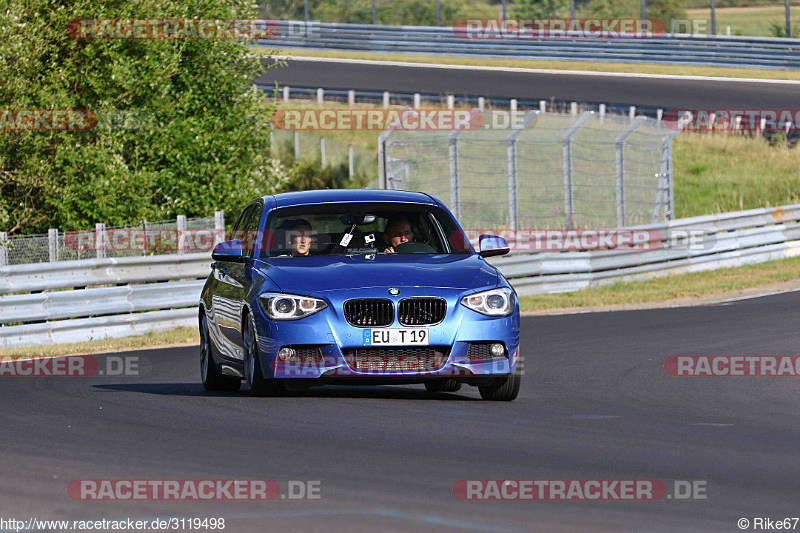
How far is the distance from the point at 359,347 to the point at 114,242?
11.0 m

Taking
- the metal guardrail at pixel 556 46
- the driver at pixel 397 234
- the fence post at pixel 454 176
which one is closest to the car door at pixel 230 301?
the driver at pixel 397 234

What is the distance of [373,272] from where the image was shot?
33.7 ft

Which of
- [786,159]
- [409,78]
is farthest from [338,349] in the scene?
[409,78]

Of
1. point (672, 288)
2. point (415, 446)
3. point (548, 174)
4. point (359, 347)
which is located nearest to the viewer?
point (415, 446)

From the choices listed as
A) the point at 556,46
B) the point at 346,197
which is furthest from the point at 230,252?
the point at 556,46

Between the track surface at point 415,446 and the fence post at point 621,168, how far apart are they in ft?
50.7

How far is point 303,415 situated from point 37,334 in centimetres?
923

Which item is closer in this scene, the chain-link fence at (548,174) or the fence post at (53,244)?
the fence post at (53,244)

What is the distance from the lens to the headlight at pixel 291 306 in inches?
394

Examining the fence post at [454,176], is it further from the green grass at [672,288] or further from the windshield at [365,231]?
the windshield at [365,231]

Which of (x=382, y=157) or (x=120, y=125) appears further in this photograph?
(x=120, y=125)

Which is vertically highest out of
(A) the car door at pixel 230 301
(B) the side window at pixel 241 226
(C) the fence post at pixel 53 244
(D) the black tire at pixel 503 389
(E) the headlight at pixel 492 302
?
(B) the side window at pixel 241 226

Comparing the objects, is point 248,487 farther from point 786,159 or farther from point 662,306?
point 786,159

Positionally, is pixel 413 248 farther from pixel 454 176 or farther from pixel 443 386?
pixel 454 176
